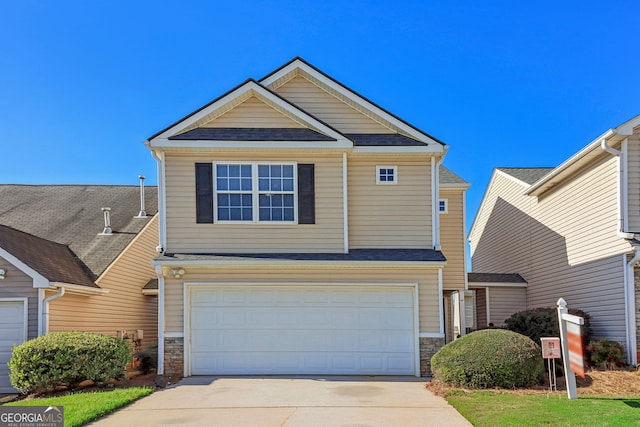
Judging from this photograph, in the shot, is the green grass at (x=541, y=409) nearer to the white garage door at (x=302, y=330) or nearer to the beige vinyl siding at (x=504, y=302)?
the white garage door at (x=302, y=330)

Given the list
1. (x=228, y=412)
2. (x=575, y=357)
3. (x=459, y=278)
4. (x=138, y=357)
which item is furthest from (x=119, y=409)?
(x=459, y=278)

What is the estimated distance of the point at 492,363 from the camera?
10086mm

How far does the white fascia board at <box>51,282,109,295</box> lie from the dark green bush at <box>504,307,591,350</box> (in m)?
11.0

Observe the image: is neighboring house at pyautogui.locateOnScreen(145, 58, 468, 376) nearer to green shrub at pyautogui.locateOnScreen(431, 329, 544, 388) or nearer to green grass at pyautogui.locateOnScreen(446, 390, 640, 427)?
green shrub at pyautogui.locateOnScreen(431, 329, 544, 388)

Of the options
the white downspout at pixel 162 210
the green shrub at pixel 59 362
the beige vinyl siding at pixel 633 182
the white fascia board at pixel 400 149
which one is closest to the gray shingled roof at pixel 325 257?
the white downspout at pixel 162 210

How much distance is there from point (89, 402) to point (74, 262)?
20.0 ft

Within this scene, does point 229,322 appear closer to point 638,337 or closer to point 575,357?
point 575,357

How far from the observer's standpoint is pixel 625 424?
7301mm

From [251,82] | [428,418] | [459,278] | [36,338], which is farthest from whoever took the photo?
[459,278]

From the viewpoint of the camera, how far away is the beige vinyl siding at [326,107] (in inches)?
559

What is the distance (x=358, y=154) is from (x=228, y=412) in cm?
712

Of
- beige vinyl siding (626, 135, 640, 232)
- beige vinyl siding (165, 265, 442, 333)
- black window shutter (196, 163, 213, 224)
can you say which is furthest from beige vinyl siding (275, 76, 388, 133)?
beige vinyl siding (626, 135, 640, 232)

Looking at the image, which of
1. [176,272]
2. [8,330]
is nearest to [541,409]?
[176,272]

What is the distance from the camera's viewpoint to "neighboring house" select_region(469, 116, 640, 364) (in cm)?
1258
